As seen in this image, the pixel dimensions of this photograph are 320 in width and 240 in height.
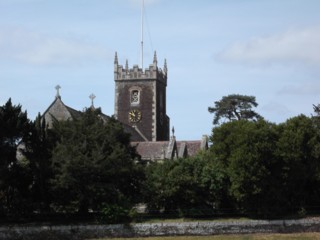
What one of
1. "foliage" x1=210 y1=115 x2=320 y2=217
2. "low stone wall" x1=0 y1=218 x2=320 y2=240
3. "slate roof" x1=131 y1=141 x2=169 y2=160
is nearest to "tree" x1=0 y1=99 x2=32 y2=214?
"low stone wall" x1=0 y1=218 x2=320 y2=240

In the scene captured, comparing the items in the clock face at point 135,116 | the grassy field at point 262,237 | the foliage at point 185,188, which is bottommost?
the grassy field at point 262,237

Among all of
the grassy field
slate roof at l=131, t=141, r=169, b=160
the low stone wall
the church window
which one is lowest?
the grassy field

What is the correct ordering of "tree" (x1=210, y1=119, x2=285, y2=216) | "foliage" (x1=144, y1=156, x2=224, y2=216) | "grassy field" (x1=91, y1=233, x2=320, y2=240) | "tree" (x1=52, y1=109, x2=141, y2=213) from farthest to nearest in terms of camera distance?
"foliage" (x1=144, y1=156, x2=224, y2=216), "tree" (x1=210, y1=119, x2=285, y2=216), "tree" (x1=52, y1=109, x2=141, y2=213), "grassy field" (x1=91, y1=233, x2=320, y2=240)

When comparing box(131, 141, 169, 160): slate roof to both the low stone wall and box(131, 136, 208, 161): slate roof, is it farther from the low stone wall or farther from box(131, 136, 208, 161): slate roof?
the low stone wall

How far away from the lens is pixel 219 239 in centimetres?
4084

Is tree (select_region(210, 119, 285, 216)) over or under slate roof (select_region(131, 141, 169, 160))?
under

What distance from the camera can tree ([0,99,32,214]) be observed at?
45219 millimetres

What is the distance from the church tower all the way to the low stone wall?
42.9 metres

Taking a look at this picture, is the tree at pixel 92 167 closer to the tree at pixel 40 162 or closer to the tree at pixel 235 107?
the tree at pixel 40 162

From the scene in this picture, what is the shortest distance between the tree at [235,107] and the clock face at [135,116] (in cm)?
1238

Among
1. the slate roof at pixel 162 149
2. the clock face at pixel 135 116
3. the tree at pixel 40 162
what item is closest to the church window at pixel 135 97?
the clock face at pixel 135 116

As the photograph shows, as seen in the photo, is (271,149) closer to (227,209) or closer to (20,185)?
(227,209)

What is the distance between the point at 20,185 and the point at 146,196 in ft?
30.5

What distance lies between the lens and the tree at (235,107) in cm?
9194
